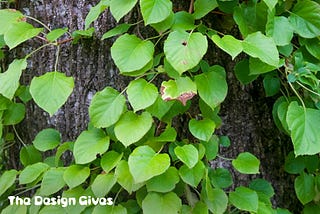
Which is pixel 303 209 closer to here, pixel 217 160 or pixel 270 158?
pixel 270 158

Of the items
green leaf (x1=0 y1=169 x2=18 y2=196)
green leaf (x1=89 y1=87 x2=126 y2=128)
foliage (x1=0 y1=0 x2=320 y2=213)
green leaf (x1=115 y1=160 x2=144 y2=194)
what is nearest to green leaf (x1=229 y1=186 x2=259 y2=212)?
foliage (x1=0 y1=0 x2=320 y2=213)

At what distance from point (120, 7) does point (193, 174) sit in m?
0.43

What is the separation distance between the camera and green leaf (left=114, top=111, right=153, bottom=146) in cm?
94

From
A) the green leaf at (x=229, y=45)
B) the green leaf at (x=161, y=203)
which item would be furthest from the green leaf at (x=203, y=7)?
the green leaf at (x=161, y=203)

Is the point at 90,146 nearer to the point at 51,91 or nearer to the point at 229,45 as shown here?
the point at 51,91

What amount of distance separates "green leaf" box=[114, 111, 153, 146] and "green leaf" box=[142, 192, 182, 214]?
153 millimetres

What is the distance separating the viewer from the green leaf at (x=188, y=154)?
36.9 inches

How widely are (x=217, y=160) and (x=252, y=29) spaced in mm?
394

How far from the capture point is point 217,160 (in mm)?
1217

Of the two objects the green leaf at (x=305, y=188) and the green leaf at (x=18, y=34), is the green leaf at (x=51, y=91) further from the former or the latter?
the green leaf at (x=305, y=188)

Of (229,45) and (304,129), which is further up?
(229,45)

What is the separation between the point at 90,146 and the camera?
3.41ft

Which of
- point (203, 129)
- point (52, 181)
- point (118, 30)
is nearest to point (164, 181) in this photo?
point (203, 129)

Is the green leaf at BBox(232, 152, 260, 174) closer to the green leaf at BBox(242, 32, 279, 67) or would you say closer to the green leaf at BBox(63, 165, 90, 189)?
the green leaf at BBox(242, 32, 279, 67)
